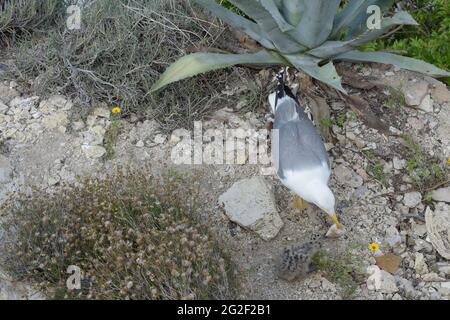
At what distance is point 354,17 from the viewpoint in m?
3.67

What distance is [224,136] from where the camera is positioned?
12.3 ft

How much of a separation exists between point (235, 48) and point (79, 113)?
997 mm

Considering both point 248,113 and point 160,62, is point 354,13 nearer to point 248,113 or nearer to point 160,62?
point 248,113

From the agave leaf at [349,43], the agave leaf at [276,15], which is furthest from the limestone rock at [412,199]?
the agave leaf at [276,15]

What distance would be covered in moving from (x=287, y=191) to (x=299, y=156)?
0.38 m

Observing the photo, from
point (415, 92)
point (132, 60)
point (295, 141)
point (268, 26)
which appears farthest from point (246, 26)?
point (415, 92)

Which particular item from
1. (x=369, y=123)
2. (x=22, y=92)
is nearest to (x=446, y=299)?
(x=369, y=123)

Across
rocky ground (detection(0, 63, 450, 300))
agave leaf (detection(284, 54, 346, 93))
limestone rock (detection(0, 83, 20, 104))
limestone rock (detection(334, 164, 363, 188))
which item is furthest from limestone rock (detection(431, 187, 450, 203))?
limestone rock (detection(0, 83, 20, 104))

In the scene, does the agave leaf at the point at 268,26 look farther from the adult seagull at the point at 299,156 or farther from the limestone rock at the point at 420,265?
the limestone rock at the point at 420,265

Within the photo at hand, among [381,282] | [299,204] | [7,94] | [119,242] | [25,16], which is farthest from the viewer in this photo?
[25,16]

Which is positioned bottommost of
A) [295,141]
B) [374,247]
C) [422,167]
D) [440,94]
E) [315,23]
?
[374,247]

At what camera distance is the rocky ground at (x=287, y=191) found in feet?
10.2

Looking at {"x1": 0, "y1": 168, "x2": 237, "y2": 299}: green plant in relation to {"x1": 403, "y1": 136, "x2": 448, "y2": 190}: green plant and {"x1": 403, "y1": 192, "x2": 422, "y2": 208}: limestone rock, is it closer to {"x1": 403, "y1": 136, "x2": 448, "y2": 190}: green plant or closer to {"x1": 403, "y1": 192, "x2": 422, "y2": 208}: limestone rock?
{"x1": 403, "y1": 192, "x2": 422, "y2": 208}: limestone rock

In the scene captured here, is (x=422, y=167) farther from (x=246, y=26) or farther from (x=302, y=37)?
(x=246, y=26)
